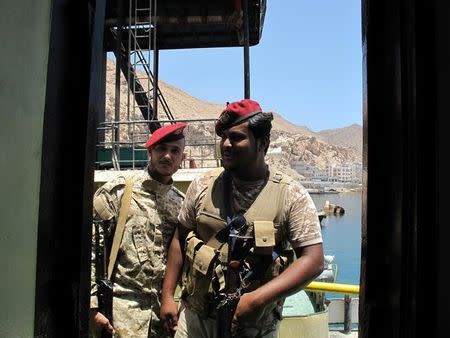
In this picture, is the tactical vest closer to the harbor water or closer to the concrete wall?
the concrete wall

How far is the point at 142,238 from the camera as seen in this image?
2764 millimetres

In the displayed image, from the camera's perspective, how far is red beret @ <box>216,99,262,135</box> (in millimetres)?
2334

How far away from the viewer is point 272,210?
228cm

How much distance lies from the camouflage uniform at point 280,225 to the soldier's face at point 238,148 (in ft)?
0.39

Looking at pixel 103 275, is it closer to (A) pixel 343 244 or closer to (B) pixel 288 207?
(B) pixel 288 207

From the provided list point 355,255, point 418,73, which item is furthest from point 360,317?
point 355,255

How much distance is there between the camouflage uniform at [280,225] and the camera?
2.23 meters

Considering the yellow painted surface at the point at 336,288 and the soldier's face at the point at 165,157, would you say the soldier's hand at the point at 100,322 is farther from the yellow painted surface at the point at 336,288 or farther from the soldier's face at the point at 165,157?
the yellow painted surface at the point at 336,288

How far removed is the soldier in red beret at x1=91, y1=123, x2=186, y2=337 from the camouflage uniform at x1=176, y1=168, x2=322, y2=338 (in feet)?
1.13

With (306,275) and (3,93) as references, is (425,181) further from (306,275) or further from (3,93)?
(306,275)

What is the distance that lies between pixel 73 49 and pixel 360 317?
100 cm

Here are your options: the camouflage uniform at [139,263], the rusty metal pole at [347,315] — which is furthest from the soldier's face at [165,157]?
the rusty metal pole at [347,315]

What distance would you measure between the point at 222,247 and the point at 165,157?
0.77 metres

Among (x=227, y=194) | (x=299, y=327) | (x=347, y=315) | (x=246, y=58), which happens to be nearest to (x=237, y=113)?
(x=227, y=194)
